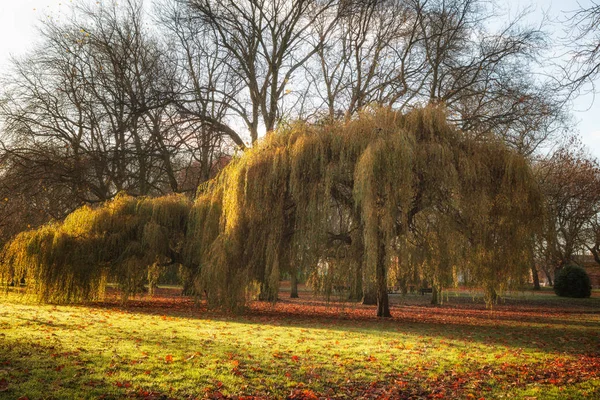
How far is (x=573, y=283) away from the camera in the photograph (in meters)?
24.3

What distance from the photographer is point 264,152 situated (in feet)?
38.3

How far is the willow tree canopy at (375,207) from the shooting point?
33.8 feet

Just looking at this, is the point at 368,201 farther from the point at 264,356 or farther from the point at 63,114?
the point at 63,114

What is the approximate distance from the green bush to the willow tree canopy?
16.1 metres

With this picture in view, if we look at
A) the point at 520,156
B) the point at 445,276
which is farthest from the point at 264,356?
the point at 520,156

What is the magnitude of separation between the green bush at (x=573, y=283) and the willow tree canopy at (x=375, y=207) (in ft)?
52.7

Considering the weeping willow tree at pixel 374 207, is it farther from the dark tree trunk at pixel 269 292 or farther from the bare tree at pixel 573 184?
the bare tree at pixel 573 184

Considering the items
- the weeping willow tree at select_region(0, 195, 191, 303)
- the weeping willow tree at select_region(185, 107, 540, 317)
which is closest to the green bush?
the weeping willow tree at select_region(185, 107, 540, 317)

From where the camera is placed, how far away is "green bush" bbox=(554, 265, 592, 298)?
956 inches

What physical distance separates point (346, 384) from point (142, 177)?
15817 millimetres

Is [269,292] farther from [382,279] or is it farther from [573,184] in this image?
[573,184]

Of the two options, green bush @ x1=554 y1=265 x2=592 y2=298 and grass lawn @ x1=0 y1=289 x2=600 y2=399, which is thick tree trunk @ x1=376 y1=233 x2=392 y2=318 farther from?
green bush @ x1=554 y1=265 x2=592 y2=298

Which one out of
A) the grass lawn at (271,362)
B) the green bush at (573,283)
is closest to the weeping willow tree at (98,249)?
the grass lawn at (271,362)

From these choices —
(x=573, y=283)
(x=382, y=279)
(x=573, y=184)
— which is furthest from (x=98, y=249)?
(x=573, y=283)
